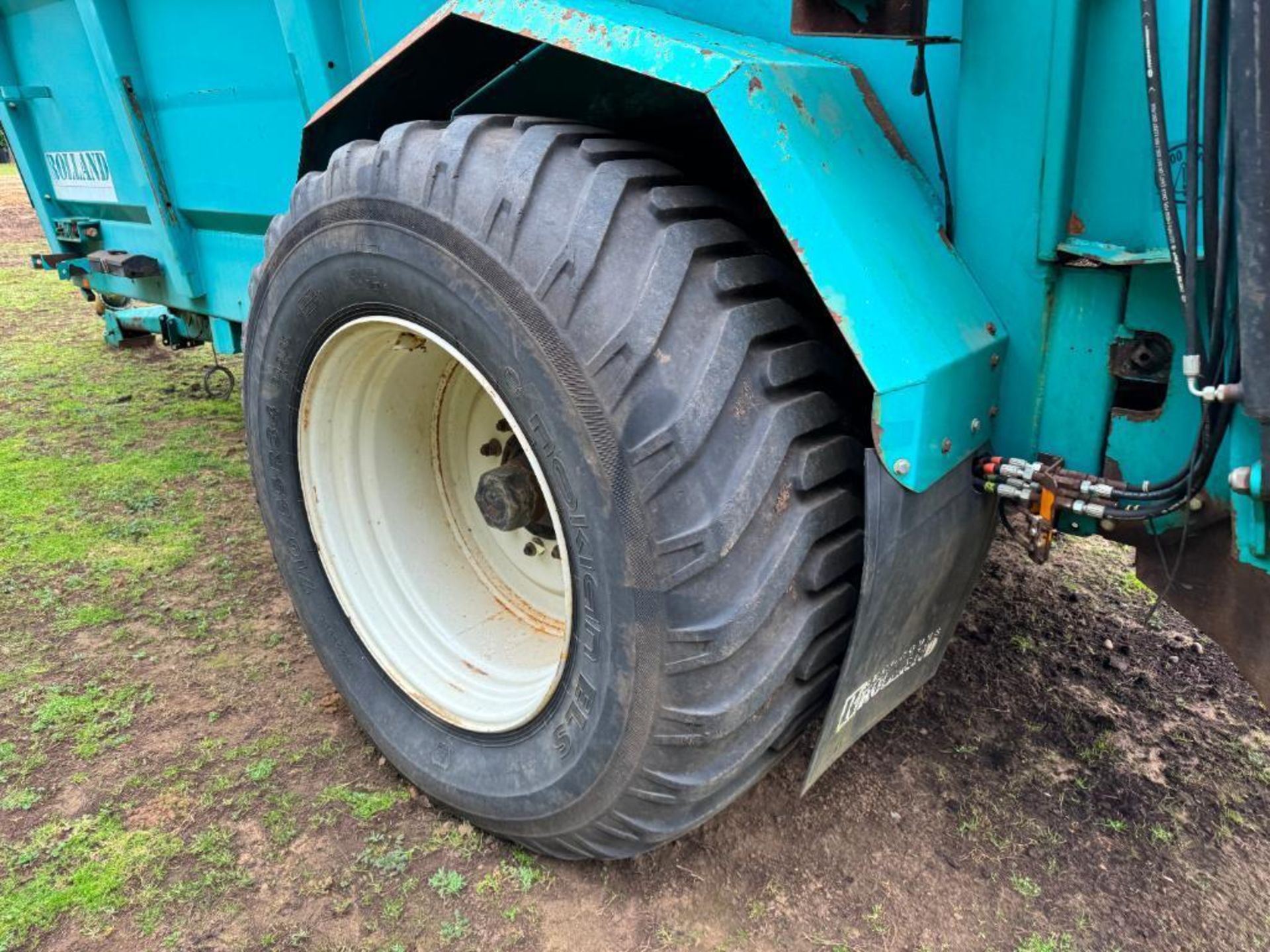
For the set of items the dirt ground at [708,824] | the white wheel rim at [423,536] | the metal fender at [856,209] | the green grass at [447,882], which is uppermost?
the metal fender at [856,209]

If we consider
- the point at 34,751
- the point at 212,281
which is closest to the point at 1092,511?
the point at 34,751

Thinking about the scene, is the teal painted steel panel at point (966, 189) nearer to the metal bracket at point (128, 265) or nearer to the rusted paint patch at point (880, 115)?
the rusted paint patch at point (880, 115)

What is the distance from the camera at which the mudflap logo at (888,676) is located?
66.2 inches

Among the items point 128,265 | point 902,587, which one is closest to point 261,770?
point 902,587

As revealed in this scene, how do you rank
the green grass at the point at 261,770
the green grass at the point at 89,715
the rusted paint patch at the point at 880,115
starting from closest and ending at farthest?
the rusted paint patch at the point at 880,115, the green grass at the point at 261,770, the green grass at the point at 89,715

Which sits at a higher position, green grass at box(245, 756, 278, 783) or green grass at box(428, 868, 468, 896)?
green grass at box(428, 868, 468, 896)

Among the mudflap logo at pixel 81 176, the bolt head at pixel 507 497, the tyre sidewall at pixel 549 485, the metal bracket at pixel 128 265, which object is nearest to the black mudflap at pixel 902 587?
the tyre sidewall at pixel 549 485

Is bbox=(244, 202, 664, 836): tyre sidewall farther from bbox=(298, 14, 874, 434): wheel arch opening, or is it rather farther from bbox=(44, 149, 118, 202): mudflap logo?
bbox=(44, 149, 118, 202): mudflap logo

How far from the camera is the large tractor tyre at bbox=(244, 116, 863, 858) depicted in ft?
4.79

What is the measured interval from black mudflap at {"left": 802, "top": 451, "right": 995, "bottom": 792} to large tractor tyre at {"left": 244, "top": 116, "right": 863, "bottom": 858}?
57mm

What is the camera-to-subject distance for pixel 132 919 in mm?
1965

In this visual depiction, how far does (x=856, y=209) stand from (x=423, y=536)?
1494 millimetres

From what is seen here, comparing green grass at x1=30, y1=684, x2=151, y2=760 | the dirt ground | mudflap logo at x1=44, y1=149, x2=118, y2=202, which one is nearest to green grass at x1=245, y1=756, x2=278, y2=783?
the dirt ground

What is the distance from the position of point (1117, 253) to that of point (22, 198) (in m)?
19.1
